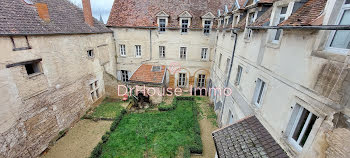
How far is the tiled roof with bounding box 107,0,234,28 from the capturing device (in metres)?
17.6

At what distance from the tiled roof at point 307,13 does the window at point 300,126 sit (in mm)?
2609

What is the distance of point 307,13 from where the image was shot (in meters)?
4.66

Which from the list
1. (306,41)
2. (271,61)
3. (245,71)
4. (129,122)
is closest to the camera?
(306,41)

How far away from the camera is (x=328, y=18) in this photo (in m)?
3.75

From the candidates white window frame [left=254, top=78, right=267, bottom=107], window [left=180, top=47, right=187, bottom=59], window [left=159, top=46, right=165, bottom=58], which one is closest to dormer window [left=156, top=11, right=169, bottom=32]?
window [left=159, top=46, right=165, bottom=58]

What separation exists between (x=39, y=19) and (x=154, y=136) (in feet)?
39.1

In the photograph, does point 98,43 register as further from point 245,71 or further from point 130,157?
point 245,71

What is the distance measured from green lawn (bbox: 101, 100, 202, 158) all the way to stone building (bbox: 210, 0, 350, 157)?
4603 mm

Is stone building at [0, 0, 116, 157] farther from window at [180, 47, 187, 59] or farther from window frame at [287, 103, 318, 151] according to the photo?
window frame at [287, 103, 318, 151]

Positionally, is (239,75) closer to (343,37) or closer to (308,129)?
(308,129)

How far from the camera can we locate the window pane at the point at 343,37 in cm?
350

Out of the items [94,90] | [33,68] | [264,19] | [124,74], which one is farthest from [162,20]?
[33,68]

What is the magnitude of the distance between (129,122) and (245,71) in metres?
10.4

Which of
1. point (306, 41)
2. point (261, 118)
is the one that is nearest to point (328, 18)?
point (306, 41)
